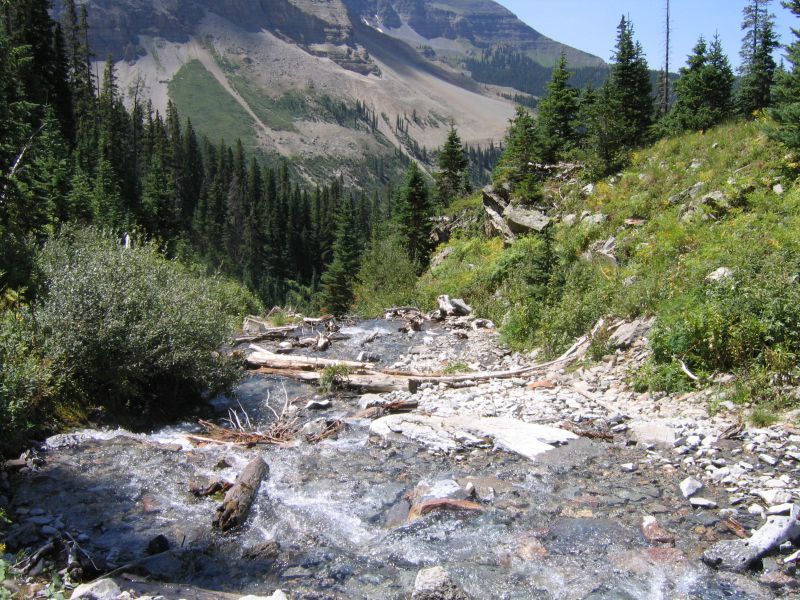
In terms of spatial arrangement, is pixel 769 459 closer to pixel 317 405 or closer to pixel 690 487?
pixel 690 487

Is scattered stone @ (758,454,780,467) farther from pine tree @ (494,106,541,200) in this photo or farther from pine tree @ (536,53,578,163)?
pine tree @ (536,53,578,163)

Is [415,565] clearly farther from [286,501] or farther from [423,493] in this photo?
[286,501]

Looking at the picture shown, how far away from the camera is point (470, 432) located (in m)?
9.49

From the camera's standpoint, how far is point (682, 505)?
663cm

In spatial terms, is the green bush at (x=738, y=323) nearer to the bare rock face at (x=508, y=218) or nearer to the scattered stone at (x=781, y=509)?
the scattered stone at (x=781, y=509)

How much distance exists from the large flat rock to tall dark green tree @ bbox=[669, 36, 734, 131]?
20604mm

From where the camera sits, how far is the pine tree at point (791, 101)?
14.5m

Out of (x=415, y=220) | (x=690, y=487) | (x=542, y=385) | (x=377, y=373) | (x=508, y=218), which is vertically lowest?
(x=377, y=373)

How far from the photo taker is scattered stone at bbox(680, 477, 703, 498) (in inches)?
268

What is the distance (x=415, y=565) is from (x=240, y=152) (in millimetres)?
120519

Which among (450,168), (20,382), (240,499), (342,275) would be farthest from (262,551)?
(450,168)

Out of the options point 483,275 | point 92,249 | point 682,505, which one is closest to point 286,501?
point 682,505

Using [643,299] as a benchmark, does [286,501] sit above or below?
below

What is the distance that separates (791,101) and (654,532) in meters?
15.5
